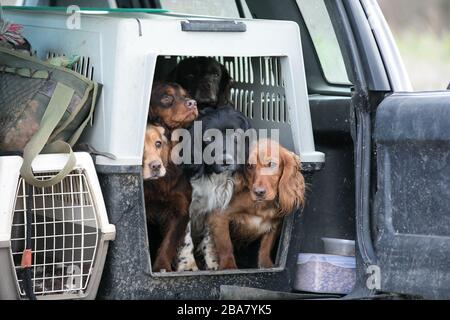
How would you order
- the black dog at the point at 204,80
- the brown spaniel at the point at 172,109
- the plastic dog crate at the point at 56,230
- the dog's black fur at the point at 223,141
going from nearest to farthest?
1. the plastic dog crate at the point at 56,230
2. the dog's black fur at the point at 223,141
3. the brown spaniel at the point at 172,109
4. the black dog at the point at 204,80

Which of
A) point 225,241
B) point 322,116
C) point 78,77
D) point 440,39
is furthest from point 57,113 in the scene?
point 440,39

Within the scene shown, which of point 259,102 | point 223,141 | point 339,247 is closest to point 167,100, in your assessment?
point 223,141

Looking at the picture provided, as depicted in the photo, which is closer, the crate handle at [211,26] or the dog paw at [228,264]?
the crate handle at [211,26]

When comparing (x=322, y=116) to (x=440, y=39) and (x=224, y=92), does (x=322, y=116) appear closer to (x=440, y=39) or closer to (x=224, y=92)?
(x=224, y=92)

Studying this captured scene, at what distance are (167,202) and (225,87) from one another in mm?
683

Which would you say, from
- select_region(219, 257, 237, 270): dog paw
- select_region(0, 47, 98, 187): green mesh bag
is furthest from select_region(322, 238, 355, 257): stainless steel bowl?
select_region(0, 47, 98, 187): green mesh bag

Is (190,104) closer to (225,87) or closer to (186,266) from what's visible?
(225,87)

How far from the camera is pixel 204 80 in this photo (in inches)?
165

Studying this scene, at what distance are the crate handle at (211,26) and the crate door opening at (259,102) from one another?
25cm

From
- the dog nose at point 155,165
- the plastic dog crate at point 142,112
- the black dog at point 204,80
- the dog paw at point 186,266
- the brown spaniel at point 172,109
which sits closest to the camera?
the plastic dog crate at point 142,112

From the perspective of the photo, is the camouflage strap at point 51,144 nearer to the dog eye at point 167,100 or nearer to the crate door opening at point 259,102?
the dog eye at point 167,100

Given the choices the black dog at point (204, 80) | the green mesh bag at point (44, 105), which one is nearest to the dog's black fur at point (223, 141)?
the black dog at point (204, 80)

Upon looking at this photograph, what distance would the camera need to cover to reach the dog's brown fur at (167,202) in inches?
145

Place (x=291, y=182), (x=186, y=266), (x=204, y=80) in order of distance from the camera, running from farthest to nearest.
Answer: (x=204, y=80), (x=186, y=266), (x=291, y=182)
